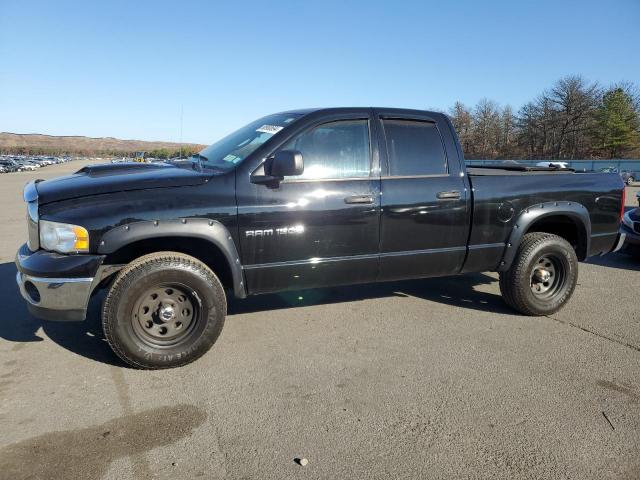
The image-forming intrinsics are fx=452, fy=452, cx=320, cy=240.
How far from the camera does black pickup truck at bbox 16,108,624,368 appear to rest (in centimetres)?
313

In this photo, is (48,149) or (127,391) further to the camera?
(48,149)

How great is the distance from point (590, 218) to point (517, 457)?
3119mm

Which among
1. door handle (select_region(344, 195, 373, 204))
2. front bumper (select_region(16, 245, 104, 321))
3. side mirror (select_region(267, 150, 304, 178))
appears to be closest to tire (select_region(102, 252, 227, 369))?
front bumper (select_region(16, 245, 104, 321))

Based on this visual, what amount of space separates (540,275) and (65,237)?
4240mm

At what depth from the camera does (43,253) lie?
3.15 metres

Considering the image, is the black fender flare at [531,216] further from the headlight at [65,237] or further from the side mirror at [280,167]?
the headlight at [65,237]

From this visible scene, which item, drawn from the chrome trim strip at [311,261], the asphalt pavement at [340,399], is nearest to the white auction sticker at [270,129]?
the chrome trim strip at [311,261]

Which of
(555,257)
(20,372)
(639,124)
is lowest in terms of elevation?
(20,372)

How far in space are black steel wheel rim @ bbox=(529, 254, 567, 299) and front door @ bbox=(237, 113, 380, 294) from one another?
186cm

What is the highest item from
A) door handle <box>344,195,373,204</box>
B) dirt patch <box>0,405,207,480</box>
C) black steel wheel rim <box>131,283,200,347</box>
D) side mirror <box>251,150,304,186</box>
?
side mirror <box>251,150,304,186</box>

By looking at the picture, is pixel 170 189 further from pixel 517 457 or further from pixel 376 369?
pixel 517 457

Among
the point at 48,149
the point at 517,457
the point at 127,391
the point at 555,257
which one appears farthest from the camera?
the point at 48,149

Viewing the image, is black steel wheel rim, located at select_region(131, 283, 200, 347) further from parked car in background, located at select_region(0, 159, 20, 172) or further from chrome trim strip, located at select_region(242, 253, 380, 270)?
parked car in background, located at select_region(0, 159, 20, 172)

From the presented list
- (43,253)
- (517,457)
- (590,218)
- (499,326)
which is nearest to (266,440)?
(517,457)
